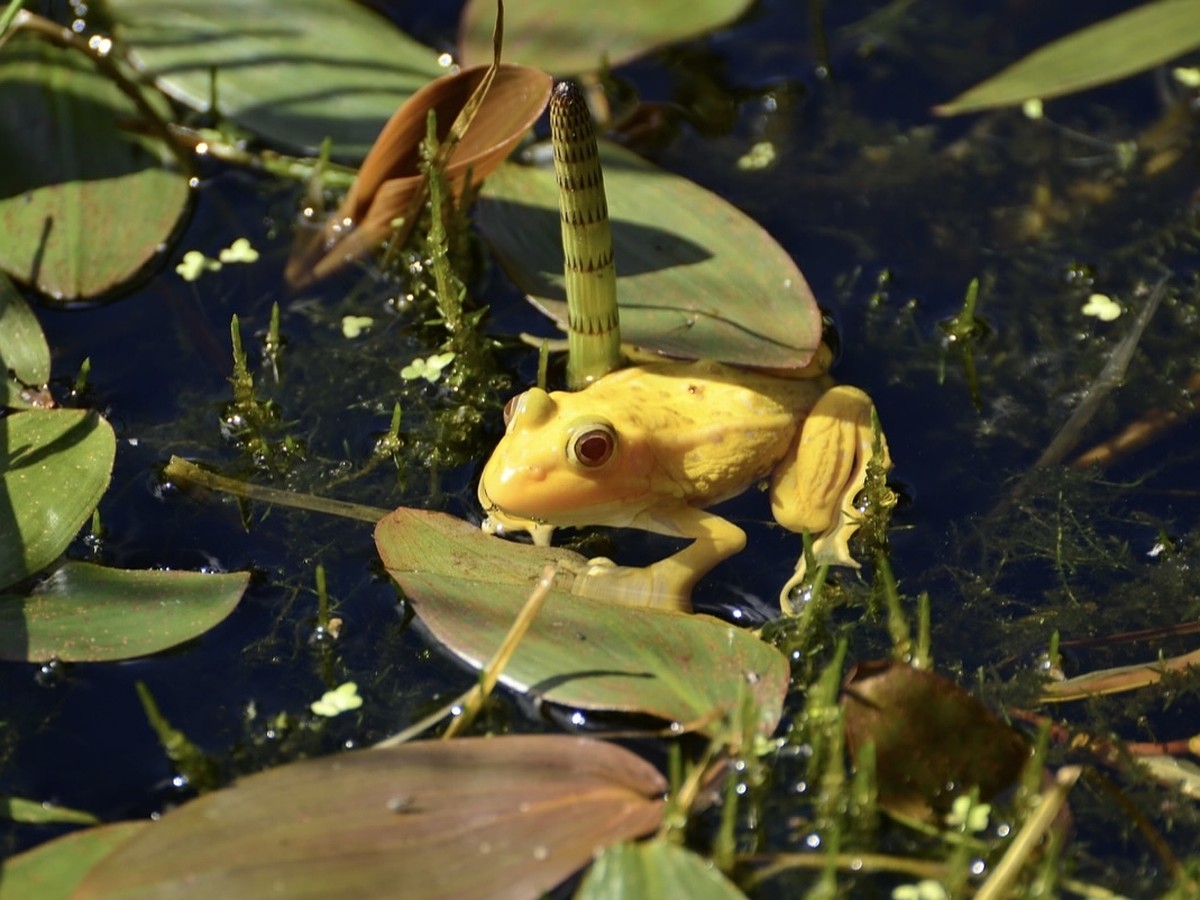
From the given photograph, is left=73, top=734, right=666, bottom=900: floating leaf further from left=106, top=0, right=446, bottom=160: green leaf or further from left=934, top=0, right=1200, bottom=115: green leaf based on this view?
left=934, top=0, right=1200, bottom=115: green leaf

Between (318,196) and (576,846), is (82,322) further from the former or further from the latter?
(576,846)

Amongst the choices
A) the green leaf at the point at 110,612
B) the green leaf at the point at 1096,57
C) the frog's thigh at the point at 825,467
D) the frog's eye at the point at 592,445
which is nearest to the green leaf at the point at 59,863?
the green leaf at the point at 110,612

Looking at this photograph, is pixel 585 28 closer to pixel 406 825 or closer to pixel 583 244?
pixel 583 244

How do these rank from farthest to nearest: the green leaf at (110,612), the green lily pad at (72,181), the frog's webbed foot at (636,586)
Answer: the green lily pad at (72,181)
the frog's webbed foot at (636,586)
the green leaf at (110,612)

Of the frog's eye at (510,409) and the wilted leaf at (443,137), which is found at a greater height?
the wilted leaf at (443,137)

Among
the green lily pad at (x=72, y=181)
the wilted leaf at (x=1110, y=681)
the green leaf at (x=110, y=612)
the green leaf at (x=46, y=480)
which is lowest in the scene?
the wilted leaf at (x=1110, y=681)

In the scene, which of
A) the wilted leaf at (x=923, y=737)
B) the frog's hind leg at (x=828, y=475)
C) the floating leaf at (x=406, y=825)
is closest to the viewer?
the floating leaf at (x=406, y=825)

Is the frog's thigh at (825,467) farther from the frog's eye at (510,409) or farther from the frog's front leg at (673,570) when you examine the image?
the frog's eye at (510,409)

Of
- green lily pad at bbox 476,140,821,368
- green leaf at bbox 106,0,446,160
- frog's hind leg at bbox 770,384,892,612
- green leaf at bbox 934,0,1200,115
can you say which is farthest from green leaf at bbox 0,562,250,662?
green leaf at bbox 934,0,1200,115
